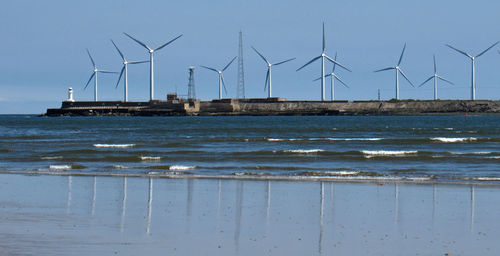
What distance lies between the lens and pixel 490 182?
26484 mm

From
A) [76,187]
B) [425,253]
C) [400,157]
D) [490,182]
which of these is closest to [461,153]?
[400,157]

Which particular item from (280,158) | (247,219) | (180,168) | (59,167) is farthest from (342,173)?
(247,219)

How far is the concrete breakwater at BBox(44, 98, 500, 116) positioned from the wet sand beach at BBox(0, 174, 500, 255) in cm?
15545

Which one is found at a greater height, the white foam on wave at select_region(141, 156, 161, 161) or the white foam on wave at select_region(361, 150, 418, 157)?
Result: the white foam on wave at select_region(361, 150, 418, 157)

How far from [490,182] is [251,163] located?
44.8 feet

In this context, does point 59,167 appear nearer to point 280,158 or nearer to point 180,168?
point 180,168

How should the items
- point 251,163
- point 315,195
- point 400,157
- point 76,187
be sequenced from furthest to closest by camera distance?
point 400,157 < point 251,163 < point 76,187 < point 315,195

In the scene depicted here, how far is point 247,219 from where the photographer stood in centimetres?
1705

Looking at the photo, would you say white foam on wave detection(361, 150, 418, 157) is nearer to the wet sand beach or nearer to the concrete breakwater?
the wet sand beach

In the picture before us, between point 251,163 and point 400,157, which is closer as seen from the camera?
point 251,163

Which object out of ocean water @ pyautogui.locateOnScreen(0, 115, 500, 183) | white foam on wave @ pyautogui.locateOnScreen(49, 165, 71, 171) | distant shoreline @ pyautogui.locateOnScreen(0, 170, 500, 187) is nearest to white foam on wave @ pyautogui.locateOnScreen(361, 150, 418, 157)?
ocean water @ pyautogui.locateOnScreen(0, 115, 500, 183)

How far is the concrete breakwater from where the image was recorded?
7175 inches

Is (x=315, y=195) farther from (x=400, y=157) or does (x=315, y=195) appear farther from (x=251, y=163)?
(x=400, y=157)

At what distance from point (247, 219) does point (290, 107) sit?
17170 cm
